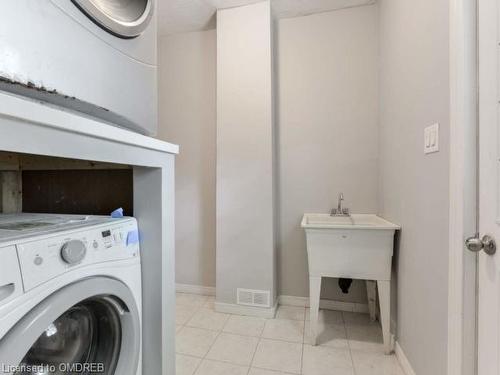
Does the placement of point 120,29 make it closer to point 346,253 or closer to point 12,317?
point 12,317

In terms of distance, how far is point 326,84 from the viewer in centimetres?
211

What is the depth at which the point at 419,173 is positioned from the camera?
4.03ft

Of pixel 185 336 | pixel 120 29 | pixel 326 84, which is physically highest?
pixel 326 84

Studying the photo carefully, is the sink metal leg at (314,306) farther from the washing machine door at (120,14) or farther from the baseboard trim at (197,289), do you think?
the washing machine door at (120,14)

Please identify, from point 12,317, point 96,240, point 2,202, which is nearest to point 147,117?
point 96,240

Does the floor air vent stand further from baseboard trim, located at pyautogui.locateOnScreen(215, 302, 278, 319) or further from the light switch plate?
the light switch plate

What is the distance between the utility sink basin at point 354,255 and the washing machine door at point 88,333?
3.71ft

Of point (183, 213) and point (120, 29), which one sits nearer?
point (120, 29)

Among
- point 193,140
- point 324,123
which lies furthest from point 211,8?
point 324,123

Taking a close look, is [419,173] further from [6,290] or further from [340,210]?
[6,290]

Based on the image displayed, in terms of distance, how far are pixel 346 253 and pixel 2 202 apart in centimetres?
180

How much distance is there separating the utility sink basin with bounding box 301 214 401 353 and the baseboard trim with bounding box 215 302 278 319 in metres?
0.44

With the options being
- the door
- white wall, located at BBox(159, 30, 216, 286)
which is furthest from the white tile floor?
the door

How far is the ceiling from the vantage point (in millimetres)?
2010
